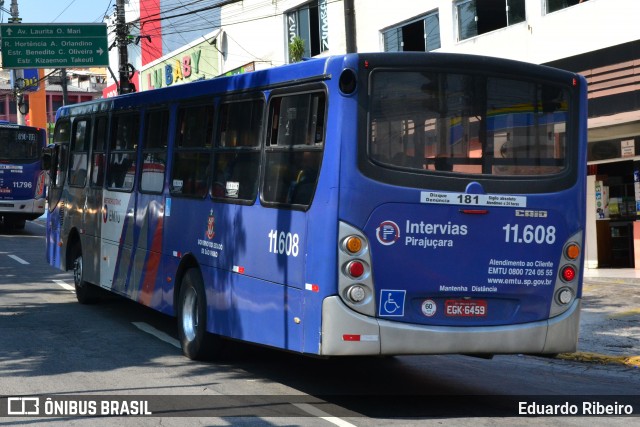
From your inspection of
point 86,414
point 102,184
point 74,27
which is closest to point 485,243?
point 86,414

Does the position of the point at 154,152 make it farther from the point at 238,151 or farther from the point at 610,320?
the point at 610,320

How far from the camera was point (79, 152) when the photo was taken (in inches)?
594

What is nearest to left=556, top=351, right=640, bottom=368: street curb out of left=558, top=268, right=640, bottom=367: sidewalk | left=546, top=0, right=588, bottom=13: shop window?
left=558, top=268, right=640, bottom=367: sidewalk

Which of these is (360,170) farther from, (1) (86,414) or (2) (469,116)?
(1) (86,414)

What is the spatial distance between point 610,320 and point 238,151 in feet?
22.0

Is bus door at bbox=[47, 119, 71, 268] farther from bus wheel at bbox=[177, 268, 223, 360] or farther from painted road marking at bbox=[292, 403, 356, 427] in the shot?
painted road marking at bbox=[292, 403, 356, 427]

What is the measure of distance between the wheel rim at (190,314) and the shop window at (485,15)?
40.3 ft

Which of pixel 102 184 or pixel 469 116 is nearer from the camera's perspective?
pixel 469 116

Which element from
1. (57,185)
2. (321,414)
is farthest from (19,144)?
(321,414)

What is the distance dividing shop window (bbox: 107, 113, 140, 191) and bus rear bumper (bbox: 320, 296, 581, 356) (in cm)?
561

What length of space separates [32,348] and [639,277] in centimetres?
1135

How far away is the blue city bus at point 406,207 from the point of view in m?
7.83

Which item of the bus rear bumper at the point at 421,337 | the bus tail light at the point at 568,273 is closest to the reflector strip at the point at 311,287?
the bus rear bumper at the point at 421,337

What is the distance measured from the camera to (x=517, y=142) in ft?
27.5
